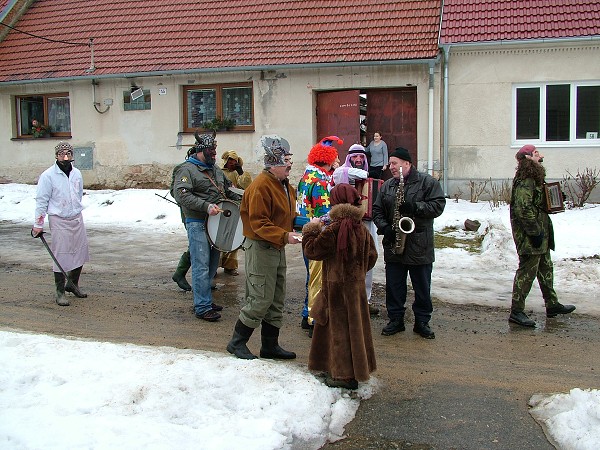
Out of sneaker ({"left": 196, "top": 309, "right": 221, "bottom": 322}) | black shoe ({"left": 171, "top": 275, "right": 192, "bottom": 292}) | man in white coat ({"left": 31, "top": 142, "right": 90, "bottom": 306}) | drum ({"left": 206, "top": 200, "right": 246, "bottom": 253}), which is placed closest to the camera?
sneaker ({"left": 196, "top": 309, "right": 221, "bottom": 322})

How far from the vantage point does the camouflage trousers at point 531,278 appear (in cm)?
685

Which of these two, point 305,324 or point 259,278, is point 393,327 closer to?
point 305,324

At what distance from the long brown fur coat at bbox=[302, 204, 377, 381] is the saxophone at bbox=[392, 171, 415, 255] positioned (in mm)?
1304

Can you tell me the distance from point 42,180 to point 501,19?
1144 cm

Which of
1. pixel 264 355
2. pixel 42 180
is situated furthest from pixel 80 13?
pixel 264 355

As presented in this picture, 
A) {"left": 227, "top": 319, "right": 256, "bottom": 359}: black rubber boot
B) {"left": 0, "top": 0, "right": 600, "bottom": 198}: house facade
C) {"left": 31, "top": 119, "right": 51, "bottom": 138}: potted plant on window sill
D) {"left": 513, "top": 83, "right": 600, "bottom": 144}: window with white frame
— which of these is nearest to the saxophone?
{"left": 227, "top": 319, "right": 256, "bottom": 359}: black rubber boot

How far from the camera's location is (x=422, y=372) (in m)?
5.46

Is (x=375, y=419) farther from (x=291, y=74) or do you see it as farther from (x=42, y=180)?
(x=291, y=74)

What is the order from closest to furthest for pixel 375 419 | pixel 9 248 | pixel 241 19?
pixel 375 419 → pixel 9 248 → pixel 241 19

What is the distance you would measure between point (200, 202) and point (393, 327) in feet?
7.65

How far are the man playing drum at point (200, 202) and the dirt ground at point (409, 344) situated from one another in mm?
266

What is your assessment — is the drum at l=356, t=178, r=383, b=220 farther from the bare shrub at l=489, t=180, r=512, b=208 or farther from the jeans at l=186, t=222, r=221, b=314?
the bare shrub at l=489, t=180, r=512, b=208

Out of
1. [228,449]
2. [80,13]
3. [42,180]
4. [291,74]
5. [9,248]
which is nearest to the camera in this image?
[228,449]

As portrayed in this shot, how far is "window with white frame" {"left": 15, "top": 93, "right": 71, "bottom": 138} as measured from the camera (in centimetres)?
1905
